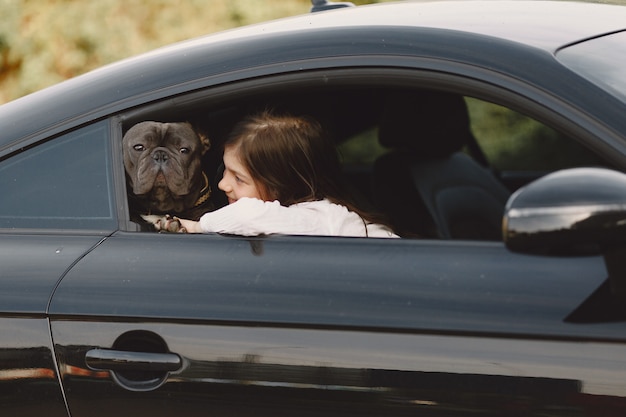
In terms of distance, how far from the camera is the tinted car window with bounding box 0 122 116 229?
2.20 m

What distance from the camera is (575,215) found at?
5.71 ft

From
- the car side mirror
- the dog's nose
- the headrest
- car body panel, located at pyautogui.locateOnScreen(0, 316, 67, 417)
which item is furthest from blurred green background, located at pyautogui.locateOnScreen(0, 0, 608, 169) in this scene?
the car side mirror

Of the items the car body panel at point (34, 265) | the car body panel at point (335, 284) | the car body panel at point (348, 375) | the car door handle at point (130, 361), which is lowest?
the car body panel at point (348, 375)

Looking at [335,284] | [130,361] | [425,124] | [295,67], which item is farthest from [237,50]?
[425,124]

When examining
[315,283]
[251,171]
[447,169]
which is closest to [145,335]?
[315,283]

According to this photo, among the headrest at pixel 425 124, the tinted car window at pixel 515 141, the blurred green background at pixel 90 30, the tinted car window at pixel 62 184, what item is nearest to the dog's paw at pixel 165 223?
the tinted car window at pixel 62 184

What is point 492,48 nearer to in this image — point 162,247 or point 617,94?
point 617,94

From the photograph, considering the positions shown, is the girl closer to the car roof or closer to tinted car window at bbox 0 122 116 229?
the car roof

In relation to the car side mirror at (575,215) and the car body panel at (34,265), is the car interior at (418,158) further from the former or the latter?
the car side mirror at (575,215)

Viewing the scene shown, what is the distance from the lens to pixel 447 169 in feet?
11.2

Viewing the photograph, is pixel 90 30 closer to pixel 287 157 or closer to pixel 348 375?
pixel 287 157

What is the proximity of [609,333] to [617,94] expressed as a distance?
47cm

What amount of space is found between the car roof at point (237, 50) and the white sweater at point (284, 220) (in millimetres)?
291

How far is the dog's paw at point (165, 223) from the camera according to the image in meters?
2.29
